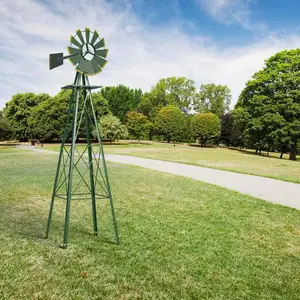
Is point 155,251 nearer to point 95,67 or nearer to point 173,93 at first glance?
point 95,67

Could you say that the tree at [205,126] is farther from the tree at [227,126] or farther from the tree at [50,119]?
the tree at [50,119]

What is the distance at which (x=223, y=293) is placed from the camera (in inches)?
143

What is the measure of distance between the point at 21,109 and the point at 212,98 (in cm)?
3653

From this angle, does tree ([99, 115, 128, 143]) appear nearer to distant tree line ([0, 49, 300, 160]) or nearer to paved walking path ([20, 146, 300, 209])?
distant tree line ([0, 49, 300, 160])

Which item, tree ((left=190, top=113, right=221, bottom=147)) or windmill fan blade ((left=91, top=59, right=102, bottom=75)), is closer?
windmill fan blade ((left=91, top=59, right=102, bottom=75))

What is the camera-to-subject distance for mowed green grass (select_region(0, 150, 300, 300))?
366 cm

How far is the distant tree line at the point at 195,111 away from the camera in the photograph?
92.9 feet

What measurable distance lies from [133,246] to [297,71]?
30.0 m

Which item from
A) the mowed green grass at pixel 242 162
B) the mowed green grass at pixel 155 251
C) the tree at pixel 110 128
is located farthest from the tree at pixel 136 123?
the mowed green grass at pixel 155 251

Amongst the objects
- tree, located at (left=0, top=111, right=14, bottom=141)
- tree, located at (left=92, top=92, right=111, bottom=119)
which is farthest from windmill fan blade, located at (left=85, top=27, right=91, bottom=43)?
tree, located at (left=92, top=92, right=111, bottom=119)

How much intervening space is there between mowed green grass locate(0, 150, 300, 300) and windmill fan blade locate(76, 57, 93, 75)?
3.05m

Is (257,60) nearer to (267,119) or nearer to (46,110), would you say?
(267,119)

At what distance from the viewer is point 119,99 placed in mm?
59219

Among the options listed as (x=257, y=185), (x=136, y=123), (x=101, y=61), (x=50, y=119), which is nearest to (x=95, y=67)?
(x=101, y=61)
